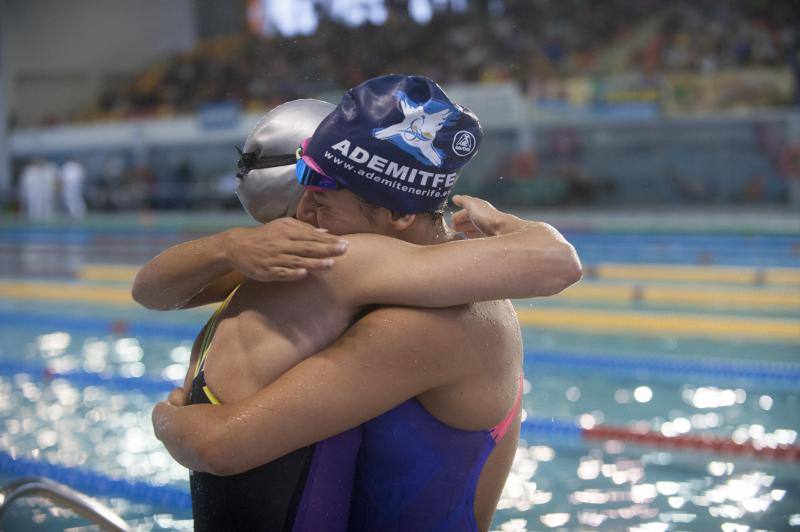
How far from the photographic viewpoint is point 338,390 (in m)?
1.34

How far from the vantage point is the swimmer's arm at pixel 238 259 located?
1.38m

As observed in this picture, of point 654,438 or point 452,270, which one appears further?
point 654,438

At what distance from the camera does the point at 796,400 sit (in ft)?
15.5

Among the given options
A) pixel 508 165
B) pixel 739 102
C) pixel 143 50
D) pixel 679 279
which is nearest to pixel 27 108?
pixel 143 50

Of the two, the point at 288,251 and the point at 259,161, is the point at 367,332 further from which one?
the point at 259,161

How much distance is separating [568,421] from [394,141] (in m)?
3.21

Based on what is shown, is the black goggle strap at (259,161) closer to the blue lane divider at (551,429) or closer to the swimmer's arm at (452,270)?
the swimmer's arm at (452,270)

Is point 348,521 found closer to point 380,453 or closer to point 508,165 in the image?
point 380,453

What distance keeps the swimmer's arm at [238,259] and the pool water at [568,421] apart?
1.67m

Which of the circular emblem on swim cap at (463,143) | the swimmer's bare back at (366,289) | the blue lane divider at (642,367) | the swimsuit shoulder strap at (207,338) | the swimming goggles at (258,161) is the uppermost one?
the circular emblem on swim cap at (463,143)

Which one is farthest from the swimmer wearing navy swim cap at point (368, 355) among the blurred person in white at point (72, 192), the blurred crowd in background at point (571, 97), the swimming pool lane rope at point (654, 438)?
the blurred person in white at point (72, 192)

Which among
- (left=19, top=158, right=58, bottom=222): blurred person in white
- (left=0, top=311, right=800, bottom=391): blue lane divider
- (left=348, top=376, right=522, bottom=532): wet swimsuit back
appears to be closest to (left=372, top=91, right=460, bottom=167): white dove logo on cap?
(left=348, top=376, right=522, bottom=532): wet swimsuit back

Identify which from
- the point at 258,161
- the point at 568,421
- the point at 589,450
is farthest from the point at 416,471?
the point at 568,421

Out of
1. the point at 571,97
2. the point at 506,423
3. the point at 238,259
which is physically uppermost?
the point at 571,97
